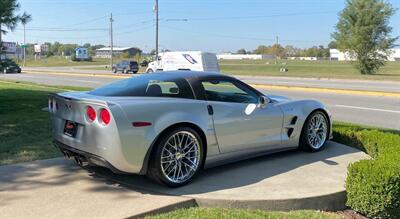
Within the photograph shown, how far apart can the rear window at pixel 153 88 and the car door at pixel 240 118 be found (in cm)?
31

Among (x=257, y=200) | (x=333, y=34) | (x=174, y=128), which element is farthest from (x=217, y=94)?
(x=333, y=34)

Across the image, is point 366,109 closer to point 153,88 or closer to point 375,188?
point 375,188

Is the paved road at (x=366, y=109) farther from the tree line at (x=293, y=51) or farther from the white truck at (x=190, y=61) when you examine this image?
the tree line at (x=293, y=51)

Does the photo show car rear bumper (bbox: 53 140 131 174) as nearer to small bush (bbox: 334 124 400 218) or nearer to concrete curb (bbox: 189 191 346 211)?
concrete curb (bbox: 189 191 346 211)

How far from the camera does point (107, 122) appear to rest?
4.51 meters

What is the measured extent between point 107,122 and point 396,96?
17429mm

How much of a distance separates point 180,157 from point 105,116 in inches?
37.1

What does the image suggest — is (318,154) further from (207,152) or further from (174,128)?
(174,128)

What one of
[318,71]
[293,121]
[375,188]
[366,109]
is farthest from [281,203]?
[318,71]

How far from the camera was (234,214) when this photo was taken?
4273 millimetres

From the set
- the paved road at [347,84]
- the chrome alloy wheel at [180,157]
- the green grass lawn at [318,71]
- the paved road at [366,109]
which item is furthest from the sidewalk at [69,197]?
the green grass lawn at [318,71]

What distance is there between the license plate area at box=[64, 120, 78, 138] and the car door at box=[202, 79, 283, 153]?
150cm

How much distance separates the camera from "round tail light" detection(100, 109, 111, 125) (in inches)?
177

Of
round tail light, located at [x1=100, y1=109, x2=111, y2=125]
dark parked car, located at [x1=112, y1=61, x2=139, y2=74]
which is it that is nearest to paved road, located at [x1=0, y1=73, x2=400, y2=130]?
round tail light, located at [x1=100, y1=109, x2=111, y2=125]
